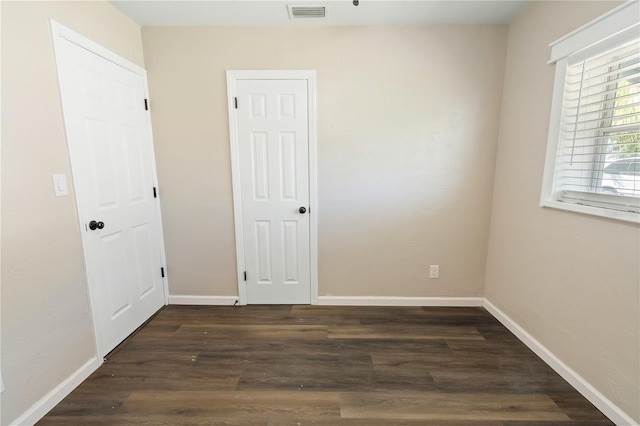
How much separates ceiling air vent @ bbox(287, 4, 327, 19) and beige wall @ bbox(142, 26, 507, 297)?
0.48 feet

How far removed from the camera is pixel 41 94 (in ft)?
4.70

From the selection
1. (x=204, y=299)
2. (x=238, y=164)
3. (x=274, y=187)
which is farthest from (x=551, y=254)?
(x=204, y=299)

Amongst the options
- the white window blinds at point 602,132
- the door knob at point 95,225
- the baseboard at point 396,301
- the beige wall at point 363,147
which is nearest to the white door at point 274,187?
the beige wall at point 363,147

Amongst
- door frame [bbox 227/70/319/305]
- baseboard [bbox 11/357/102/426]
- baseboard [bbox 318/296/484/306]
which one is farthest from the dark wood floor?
door frame [bbox 227/70/319/305]

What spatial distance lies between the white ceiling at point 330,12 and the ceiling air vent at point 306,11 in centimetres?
4

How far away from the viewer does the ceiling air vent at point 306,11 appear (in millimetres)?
1942

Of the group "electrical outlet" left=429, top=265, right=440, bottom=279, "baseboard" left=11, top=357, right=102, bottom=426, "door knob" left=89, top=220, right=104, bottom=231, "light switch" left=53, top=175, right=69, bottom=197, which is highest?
"light switch" left=53, top=175, right=69, bottom=197

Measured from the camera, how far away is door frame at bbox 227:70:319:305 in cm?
223

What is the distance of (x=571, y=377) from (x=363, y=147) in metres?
2.13

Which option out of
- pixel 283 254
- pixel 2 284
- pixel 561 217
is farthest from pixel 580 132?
pixel 2 284

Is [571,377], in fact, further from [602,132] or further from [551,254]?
[602,132]

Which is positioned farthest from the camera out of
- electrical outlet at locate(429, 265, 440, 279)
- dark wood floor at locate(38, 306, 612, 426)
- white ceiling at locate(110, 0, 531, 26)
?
electrical outlet at locate(429, 265, 440, 279)

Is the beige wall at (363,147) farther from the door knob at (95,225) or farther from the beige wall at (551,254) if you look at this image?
the door knob at (95,225)

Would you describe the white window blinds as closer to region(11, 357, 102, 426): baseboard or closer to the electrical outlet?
the electrical outlet
